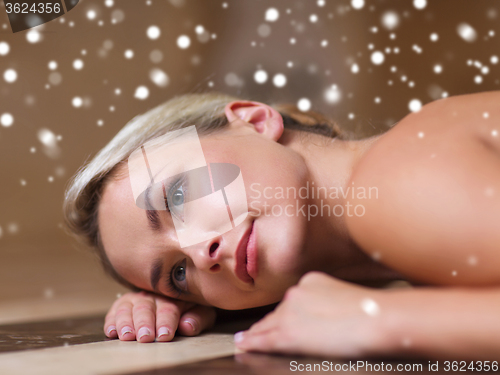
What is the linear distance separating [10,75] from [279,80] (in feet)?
3.35

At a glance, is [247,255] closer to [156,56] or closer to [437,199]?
[437,199]

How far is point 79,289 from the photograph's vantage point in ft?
4.13

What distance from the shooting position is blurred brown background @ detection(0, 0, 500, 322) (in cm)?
169

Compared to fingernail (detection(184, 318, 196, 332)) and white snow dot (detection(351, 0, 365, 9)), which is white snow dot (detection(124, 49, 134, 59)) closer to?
white snow dot (detection(351, 0, 365, 9))

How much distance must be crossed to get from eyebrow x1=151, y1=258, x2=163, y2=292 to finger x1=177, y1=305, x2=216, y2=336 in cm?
8

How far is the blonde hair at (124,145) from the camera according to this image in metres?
0.91

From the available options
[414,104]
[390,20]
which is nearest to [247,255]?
[414,104]

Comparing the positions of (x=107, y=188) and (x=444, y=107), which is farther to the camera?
(x=107, y=188)

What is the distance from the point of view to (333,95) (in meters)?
1.89

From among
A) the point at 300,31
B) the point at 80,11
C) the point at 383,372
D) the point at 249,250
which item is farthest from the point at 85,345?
the point at 300,31

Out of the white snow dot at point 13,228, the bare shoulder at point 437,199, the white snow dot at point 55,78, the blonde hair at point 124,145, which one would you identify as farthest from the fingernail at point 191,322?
the white snow dot at point 55,78

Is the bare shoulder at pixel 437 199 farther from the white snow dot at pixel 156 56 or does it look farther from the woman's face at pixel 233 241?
the white snow dot at pixel 156 56

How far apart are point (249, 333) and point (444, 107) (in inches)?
19.1

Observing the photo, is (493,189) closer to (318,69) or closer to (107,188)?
(107,188)
